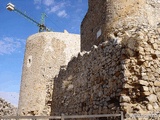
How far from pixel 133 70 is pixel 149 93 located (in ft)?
1.82

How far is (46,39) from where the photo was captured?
14797 mm

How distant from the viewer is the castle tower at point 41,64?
43.8 ft

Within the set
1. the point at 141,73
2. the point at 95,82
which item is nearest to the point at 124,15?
the point at 95,82

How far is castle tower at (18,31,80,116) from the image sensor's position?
43.8 feet

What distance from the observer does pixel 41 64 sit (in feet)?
46.1

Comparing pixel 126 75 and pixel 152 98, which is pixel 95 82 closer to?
pixel 126 75

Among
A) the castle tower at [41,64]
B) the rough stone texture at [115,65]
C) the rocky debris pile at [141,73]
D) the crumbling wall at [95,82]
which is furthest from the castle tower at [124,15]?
the castle tower at [41,64]

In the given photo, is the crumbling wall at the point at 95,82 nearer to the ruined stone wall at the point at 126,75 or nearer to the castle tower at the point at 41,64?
the ruined stone wall at the point at 126,75

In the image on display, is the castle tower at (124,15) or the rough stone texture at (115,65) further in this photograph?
the castle tower at (124,15)

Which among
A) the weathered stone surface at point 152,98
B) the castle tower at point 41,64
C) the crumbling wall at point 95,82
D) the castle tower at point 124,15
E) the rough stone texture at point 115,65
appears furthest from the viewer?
the castle tower at point 41,64

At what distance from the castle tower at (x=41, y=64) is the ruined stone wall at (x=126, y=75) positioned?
7405 millimetres

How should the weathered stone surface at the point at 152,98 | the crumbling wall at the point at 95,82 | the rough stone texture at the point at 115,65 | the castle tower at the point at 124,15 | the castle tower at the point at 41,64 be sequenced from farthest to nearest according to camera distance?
the castle tower at the point at 41,64, the castle tower at the point at 124,15, the crumbling wall at the point at 95,82, the rough stone texture at the point at 115,65, the weathered stone surface at the point at 152,98

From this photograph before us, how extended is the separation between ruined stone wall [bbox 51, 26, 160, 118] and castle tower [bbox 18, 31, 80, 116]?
24.3ft

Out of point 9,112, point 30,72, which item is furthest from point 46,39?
point 9,112
